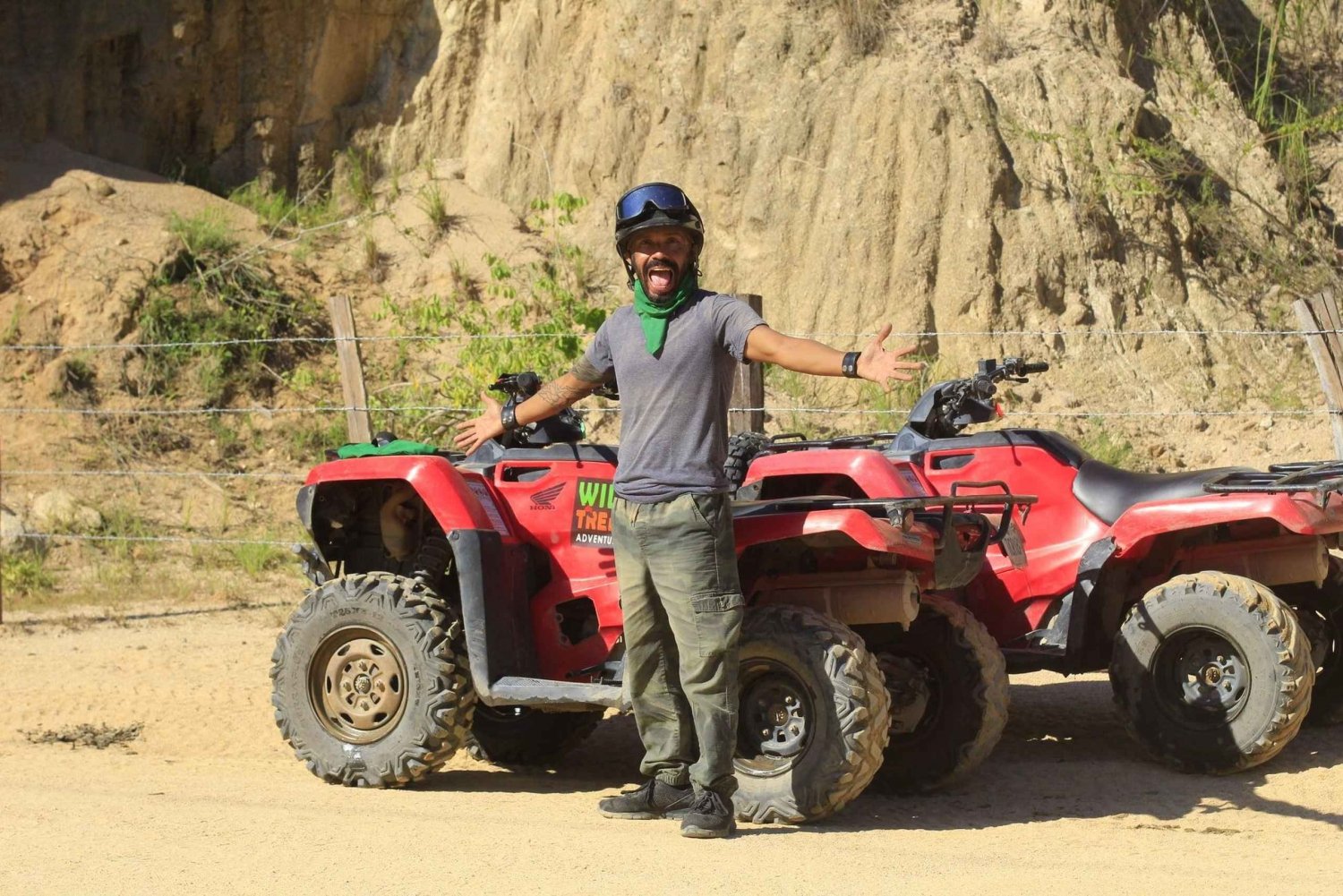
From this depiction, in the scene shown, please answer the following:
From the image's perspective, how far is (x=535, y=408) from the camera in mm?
6270

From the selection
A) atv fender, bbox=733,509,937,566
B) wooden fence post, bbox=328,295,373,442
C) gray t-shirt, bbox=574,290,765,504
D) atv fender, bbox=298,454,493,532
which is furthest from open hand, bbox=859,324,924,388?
wooden fence post, bbox=328,295,373,442

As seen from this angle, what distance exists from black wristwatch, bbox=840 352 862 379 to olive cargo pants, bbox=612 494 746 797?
67cm

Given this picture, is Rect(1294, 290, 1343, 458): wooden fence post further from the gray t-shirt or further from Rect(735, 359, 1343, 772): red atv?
the gray t-shirt

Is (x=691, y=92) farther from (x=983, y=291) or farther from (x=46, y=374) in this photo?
(x=46, y=374)

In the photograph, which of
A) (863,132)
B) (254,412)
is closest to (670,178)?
(863,132)

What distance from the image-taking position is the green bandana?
5.75m

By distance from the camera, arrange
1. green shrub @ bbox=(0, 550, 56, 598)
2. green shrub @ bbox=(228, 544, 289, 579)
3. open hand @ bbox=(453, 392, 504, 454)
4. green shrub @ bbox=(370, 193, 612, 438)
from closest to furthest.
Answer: open hand @ bbox=(453, 392, 504, 454)
green shrub @ bbox=(0, 550, 56, 598)
green shrub @ bbox=(228, 544, 289, 579)
green shrub @ bbox=(370, 193, 612, 438)

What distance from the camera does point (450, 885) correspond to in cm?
482

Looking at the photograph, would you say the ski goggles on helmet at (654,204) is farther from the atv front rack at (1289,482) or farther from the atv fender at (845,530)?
the atv front rack at (1289,482)

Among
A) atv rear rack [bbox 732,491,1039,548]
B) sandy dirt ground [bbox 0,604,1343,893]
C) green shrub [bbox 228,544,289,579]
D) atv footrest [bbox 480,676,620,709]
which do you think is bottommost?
sandy dirt ground [bbox 0,604,1343,893]

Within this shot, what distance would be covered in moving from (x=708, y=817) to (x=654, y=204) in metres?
2.02

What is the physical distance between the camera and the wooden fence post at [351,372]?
1074cm

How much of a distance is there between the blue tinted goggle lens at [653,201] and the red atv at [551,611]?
3.52 ft

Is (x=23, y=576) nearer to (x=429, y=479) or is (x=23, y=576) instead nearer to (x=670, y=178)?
(x=429, y=479)
